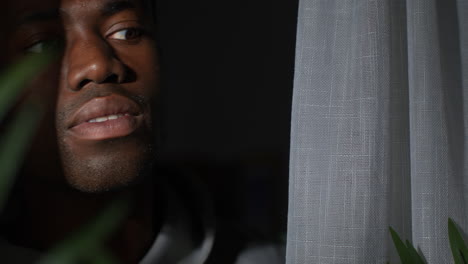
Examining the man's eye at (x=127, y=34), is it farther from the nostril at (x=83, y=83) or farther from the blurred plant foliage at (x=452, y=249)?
the blurred plant foliage at (x=452, y=249)

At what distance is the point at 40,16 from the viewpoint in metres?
0.73

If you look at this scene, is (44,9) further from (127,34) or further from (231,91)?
(231,91)

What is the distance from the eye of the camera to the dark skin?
731mm

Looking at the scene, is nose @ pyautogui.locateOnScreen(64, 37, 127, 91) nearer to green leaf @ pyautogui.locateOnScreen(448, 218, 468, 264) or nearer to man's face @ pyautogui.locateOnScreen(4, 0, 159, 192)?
man's face @ pyautogui.locateOnScreen(4, 0, 159, 192)

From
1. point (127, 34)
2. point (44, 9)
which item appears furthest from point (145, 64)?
point (44, 9)

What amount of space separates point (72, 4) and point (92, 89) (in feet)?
0.42

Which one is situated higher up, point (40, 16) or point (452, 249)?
point (40, 16)

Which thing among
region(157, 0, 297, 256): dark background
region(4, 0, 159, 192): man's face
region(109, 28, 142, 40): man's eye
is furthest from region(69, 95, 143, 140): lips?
region(157, 0, 297, 256): dark background

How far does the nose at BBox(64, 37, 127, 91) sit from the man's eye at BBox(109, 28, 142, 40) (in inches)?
1.7

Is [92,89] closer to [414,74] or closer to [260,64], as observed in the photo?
[414,74]

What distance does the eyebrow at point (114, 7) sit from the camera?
77cm

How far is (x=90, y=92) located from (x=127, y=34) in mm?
126

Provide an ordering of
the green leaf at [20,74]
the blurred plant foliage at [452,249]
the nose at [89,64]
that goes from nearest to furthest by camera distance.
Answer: the green leaf at [20,74] → the blurred plant foliage at [452,249] → the nose at [89,64]

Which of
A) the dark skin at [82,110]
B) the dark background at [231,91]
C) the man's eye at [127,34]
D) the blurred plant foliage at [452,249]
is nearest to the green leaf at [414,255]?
the blurred plant foliage at [452,249]
